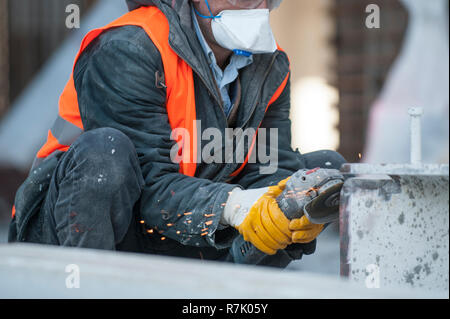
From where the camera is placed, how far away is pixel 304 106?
4.43 metres

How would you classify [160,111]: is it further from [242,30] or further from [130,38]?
[242,30]

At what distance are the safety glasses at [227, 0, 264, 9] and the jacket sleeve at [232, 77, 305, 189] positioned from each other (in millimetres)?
349

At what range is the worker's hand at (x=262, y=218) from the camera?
167 cm

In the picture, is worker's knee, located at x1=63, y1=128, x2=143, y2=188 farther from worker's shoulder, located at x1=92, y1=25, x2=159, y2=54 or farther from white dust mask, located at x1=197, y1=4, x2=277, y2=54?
white dust mask, located at x1=197, y1=4, x2=277, y2=54

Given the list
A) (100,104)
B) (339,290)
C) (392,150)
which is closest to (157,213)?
(100,104)

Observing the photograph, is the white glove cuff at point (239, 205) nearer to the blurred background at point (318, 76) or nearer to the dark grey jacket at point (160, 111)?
the dark grey jacket at point (160, 111)

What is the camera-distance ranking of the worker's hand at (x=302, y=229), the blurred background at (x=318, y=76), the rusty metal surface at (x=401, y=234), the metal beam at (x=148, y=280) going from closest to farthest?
the metal beam at (x=148, y=280) < the rusty metal surface at (x=401, y=234) < the worker's hand at (x=302, y=229) < the blurred background at (x=318, y=76)

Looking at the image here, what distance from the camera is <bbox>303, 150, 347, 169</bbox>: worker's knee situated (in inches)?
86.8

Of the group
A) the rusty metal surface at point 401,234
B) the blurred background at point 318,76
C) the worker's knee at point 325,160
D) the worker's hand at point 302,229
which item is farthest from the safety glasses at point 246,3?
the blurred background at point 318,76

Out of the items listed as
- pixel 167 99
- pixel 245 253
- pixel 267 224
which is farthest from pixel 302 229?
pixel 167 99

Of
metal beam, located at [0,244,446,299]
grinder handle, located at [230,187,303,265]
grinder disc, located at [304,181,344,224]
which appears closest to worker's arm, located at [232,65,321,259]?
grinder handle, located at [230,187,303,265]

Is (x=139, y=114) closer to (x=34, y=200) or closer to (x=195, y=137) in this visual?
(x=195, y=137)

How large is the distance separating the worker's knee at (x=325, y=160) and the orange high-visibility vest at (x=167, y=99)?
17.1 inches

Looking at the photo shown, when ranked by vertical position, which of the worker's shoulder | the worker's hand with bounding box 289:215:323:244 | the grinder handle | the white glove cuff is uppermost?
the worker's shoulder
